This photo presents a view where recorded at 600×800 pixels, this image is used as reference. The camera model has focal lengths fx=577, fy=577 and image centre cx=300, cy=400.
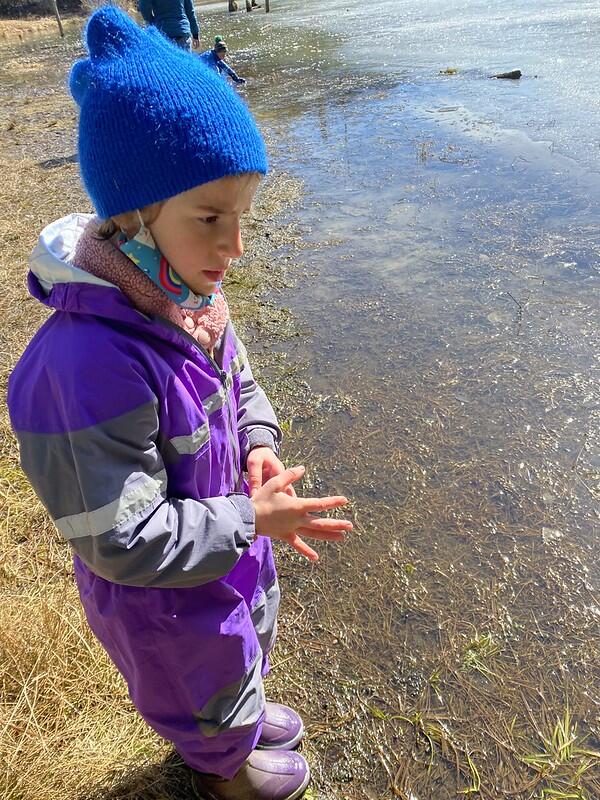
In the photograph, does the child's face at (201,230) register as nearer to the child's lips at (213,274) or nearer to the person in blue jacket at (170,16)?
the child's lips at (213,274)

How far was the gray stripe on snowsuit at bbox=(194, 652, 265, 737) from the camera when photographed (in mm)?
1443

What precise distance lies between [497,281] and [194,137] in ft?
11.9

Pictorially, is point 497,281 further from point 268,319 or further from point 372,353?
point 268,319

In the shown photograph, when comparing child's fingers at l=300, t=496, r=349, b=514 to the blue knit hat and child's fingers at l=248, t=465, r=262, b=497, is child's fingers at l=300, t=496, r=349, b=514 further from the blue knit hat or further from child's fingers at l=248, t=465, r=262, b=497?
the blue knit hat

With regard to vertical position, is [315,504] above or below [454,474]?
above

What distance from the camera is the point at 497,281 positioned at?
437cm

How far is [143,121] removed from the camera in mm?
1169

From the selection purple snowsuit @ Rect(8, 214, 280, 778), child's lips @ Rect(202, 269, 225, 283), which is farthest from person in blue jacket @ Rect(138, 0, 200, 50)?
purple snowsuit @ Rect(8, 214, 280, 778)

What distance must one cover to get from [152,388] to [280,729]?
1.35m

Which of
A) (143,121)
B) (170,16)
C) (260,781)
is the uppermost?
(170,16)

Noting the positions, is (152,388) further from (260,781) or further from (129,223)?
(260,781)

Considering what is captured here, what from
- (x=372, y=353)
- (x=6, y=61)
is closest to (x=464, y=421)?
(x=372, y=353)

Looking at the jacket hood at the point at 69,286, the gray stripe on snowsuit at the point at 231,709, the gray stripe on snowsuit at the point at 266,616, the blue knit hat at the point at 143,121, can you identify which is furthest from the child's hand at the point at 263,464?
the blue knit hat at the point at 143,121

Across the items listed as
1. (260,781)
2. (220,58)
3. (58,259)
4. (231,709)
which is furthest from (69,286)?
(220,58)
